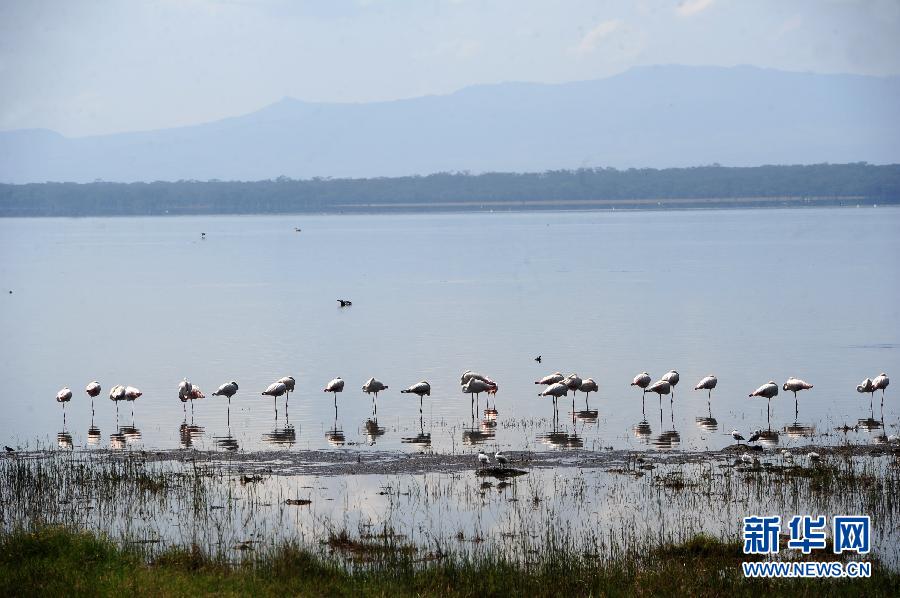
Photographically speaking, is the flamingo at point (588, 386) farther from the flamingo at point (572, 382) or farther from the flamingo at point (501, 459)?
the flamingo at point (501, 459)

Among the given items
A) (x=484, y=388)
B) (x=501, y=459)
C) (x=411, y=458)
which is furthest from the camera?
(x=484, y=388)

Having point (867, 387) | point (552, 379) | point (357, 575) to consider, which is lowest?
point (357, 575)

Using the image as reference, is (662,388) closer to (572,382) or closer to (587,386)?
(587,386)

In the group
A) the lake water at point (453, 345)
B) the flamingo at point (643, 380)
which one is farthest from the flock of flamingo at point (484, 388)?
the lake water at point (453, 345)

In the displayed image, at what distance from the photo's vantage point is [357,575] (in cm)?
1499

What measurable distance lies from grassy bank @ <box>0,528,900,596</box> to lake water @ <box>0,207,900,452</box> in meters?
8.45

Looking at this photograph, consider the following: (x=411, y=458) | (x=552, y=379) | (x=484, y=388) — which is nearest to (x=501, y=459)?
(x=411, y=458)

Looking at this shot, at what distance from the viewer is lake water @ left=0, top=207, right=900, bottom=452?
2625cm

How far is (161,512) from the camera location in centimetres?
1905

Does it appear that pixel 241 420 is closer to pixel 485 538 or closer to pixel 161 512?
pixel 161 512

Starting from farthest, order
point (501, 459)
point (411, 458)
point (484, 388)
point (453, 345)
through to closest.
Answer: point (453, 345) → point (484, 388) → point (411, 458) → point (501, 459)

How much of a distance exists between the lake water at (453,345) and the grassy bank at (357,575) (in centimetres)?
845

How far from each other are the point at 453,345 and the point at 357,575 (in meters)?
25.7

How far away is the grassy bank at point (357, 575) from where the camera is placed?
14.0 meters
